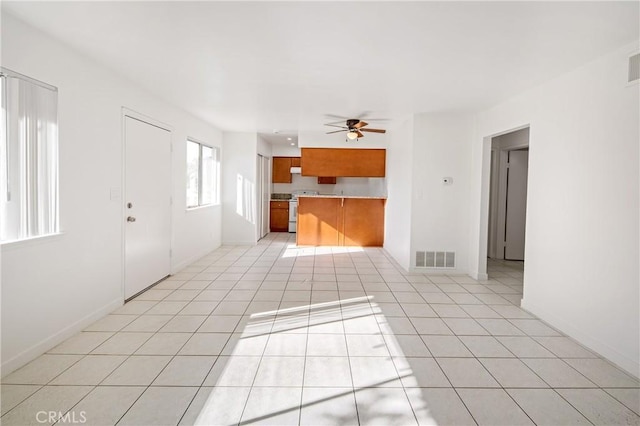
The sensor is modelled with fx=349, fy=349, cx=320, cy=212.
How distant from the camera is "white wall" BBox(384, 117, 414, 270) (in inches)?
214

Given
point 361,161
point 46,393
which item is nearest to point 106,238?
point 46,393

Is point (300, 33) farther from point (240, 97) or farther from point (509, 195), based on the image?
point (509, 195)

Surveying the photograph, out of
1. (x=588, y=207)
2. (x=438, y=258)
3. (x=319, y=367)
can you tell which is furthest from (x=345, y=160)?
(x=319, y=367)

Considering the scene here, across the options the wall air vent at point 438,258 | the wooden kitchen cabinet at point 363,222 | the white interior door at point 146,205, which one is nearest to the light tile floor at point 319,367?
the white interior door at point 146,205

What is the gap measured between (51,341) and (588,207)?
14.5 feet

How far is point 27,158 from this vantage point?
8.18 feet

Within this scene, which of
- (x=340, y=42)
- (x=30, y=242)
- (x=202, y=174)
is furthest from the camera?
(x=202, y=174)

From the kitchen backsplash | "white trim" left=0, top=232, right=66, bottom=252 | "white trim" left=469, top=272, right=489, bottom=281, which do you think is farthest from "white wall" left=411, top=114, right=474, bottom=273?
"white trim" left=0, top=232, right=66, bottom=252

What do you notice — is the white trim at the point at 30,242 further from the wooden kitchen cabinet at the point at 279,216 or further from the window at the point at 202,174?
the wooden kitchen cabinet at the point at 279,216

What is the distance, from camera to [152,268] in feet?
14.5

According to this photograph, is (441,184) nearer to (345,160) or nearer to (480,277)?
(480,277)

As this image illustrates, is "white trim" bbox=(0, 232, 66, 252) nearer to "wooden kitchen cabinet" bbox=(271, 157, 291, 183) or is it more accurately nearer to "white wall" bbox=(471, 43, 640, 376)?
"white wall" bbox=(471, 43, 640, 376)

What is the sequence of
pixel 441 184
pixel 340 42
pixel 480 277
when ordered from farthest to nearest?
pixel 441 184
pixel 480 277
pixel 340 42

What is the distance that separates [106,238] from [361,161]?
5271 mm
